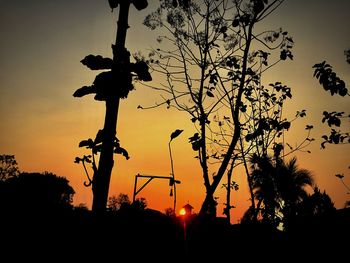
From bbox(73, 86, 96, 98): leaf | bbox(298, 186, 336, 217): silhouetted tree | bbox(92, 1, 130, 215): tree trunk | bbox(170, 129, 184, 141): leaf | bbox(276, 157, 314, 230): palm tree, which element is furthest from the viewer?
bbox(276, 157, 314, 230): palm tree

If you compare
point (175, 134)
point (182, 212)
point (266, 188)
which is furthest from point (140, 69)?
point (266, 188)

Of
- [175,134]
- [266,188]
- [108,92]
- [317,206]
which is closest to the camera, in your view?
[108,92]

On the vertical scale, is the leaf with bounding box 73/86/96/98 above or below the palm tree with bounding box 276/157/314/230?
below

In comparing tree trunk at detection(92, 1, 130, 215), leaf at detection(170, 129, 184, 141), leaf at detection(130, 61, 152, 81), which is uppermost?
leaf at detection(170, 129, 184, 141)

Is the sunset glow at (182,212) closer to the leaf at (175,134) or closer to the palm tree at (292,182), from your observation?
the leaf at (175,134)

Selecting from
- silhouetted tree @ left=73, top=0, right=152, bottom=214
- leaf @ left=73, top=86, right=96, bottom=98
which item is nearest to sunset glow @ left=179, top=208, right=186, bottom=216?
silhouetted tree @ left=73, top=0, right=152, bottom=214

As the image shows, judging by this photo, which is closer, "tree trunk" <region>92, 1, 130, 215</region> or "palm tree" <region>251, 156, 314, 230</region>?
"tree trunk" <region>92, 1, 130, 215</region>

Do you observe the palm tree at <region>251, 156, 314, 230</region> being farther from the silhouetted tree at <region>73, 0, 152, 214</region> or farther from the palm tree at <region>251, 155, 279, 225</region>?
the silhouetted tree at <region>73, 0, 152, 214</region>

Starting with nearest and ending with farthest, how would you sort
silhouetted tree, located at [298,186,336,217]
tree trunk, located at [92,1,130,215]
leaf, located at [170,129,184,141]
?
tree trunk, located at [92,1,130,215]
leaf, located at [170,129,184,141]
silhouetted tree, located at [298,186,336,217]

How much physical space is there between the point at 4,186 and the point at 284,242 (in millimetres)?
23194

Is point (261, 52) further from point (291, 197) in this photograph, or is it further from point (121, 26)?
point (291, 197)

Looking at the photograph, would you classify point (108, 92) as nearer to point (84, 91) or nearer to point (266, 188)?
point (84, 91)

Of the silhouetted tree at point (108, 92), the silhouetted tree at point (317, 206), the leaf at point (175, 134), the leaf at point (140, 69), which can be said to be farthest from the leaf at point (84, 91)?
the silhouetted tree at point (317, 206)

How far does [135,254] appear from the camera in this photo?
32.6ft
